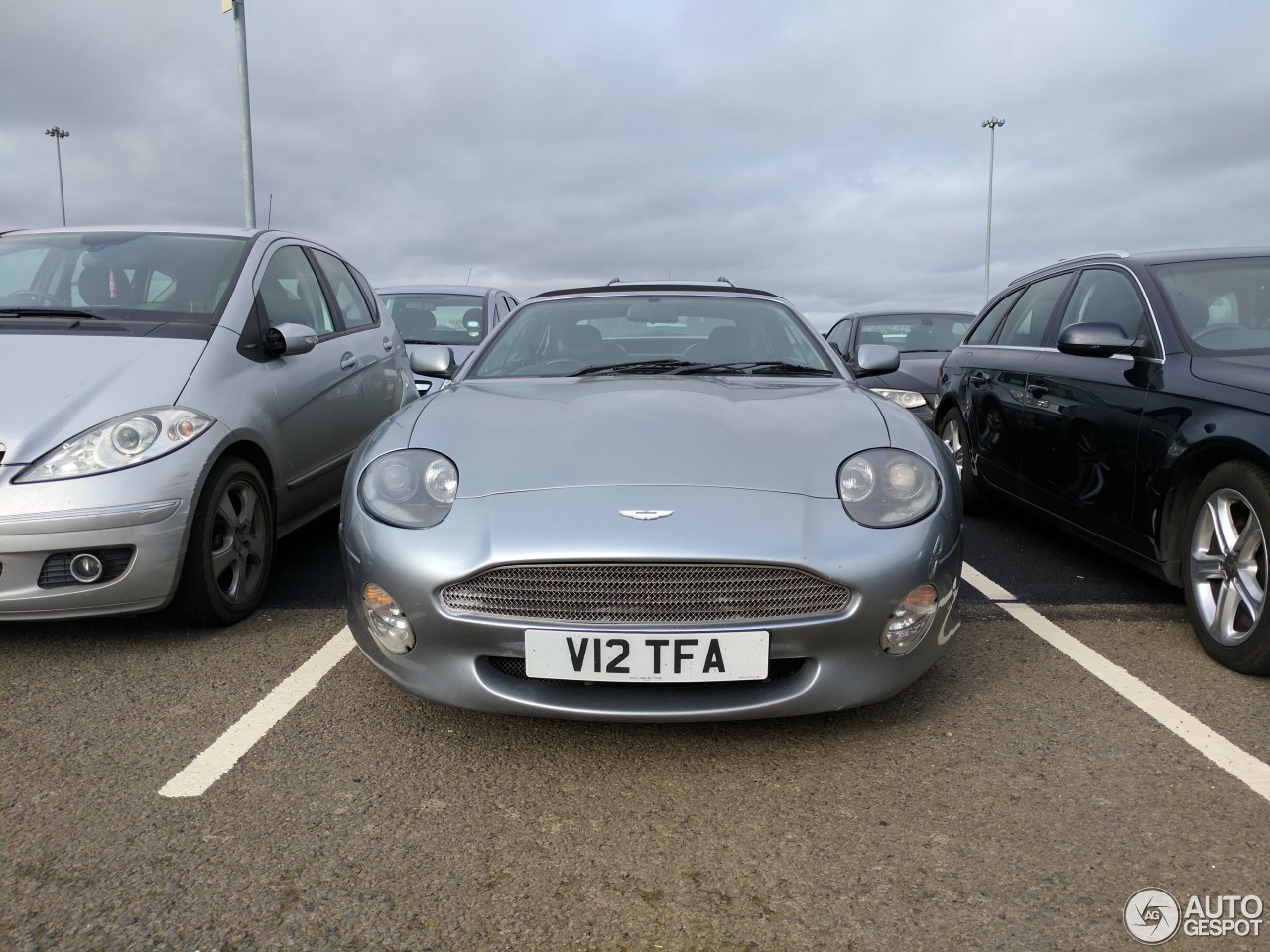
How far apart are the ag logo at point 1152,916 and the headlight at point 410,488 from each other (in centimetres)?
174

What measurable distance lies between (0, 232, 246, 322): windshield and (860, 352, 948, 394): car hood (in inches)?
225

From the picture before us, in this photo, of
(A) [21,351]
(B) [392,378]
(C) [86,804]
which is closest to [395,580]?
(C) [86,804]

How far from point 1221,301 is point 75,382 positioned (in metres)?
4.20

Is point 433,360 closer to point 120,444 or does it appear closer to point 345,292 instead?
point 120,444

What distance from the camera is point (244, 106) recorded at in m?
11.5

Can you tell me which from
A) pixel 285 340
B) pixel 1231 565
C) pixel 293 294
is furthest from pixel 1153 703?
pixel 293 294

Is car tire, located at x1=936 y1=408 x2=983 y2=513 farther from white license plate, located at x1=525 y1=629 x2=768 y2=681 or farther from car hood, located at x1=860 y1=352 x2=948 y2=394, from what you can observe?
white license plate, located at x1=525 y1=629 x2=768 y2=681

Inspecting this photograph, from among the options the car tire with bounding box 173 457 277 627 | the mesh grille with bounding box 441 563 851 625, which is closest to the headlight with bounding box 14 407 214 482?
the car tire with bounding box 173 457 277 627

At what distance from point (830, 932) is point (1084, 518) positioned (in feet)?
8.89

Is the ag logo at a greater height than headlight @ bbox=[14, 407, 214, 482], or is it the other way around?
headlight @ bbox=[14, 407, 214, 482]

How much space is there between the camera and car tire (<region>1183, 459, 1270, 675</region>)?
9.38 ft

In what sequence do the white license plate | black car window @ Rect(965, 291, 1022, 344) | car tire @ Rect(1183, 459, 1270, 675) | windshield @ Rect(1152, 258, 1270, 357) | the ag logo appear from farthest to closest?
black car window @ Rect(965, 291, 1022, 344) < windshield @ Rect(1152, 258, 1270, 357) < car tire @ Rect(1183, 459, 1270, 675) < the white license plate < the ag logo

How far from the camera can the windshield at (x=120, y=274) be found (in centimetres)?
382

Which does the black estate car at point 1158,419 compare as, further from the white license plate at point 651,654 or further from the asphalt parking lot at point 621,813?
the white license plate at point 651,654
